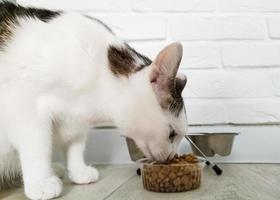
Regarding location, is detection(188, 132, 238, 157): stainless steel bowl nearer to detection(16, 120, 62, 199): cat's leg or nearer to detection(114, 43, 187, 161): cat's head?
detection(114, 43, 187, 161): cat's head

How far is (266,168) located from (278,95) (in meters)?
0.30

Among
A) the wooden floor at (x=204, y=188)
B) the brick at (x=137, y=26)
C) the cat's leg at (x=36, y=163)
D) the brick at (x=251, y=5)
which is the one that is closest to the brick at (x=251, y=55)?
the brick at (x=251, y=5)

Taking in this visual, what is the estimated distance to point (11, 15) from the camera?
1261 millimetres

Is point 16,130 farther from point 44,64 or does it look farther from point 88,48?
point 88,48

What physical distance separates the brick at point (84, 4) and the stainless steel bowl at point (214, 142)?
57 cm

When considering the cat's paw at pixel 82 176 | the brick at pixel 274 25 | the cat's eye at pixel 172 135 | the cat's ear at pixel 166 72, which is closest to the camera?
the cat's ear at pixel 166 72

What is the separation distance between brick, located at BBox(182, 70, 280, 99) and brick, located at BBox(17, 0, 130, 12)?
349 millimetres

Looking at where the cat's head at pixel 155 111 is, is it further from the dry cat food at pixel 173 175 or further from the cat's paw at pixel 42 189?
the cat's paw at pixel 42 189

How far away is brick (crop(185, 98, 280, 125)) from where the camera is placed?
171 cm

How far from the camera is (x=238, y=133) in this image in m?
1.66

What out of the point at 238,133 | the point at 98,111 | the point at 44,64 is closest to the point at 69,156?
the point at 98,111

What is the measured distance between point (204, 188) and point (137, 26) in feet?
2.41

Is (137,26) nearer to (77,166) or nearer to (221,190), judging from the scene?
(77,166)

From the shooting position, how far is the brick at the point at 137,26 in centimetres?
170
